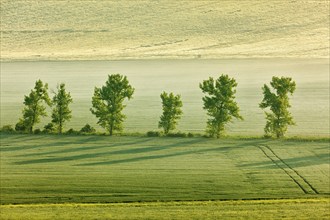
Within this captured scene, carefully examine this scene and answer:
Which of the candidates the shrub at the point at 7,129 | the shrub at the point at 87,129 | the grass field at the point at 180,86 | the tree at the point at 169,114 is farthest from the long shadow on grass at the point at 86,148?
the shrub at the point at 7,129

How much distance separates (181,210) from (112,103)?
25.5 metres

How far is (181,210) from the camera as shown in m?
43.3

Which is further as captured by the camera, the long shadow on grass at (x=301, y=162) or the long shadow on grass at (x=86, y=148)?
the long shadow on grass at (x=86, y=148)

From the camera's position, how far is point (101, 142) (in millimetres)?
62719

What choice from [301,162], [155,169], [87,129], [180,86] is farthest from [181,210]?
[180,86]

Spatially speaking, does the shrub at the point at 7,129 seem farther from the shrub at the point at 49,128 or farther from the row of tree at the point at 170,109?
the shrub at the point at 49,128

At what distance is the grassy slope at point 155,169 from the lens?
155 feet

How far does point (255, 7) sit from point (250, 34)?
15315 mm

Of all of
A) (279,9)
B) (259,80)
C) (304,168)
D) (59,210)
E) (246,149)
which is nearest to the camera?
(59,210)

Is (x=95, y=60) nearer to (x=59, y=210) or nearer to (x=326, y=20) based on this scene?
(x=326, y=20)

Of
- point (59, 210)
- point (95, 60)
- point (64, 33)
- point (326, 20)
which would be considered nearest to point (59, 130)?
point (59, 210)

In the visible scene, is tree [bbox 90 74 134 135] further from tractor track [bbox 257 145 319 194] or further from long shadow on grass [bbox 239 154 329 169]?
long shadow on grass [bbox 239 154 329 169]

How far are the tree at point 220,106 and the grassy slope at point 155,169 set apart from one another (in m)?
2.13

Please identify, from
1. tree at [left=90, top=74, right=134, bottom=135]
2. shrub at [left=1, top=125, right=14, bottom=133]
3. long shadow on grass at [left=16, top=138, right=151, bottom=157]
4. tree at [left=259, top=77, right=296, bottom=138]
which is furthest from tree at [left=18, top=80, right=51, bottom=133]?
tree at [left=259, top=77, right=296, bottom=138]
